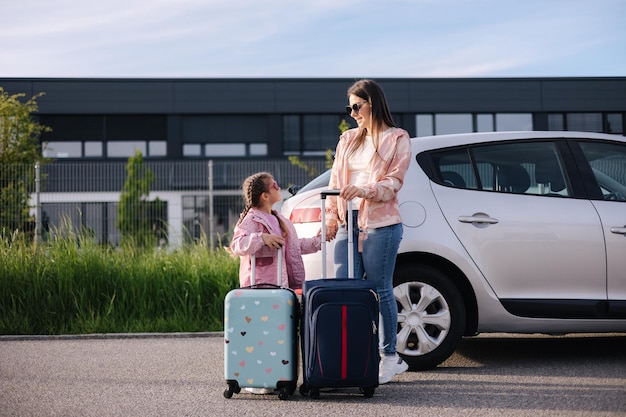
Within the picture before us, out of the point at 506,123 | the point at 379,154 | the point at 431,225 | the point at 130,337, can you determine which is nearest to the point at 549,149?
the point at 431,225

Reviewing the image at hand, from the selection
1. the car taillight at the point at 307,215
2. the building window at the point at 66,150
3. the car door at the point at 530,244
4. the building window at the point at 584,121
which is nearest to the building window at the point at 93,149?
the building window at the point at 66,150

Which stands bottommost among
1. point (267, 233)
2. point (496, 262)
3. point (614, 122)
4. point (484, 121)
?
point (496, 262)

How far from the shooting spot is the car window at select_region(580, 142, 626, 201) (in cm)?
614

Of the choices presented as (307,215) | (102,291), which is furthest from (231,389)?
(102,291)

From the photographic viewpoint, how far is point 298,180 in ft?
71.9

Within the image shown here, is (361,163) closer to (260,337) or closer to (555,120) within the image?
(260,337)

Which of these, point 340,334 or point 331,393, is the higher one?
point 340,334

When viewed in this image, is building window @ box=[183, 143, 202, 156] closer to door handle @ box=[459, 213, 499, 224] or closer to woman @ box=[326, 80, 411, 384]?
door handle @ box=[459, 213, 499, 224]

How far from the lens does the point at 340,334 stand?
16.0ft

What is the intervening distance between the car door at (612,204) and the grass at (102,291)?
4.53 metres

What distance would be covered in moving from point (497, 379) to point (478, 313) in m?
0.48

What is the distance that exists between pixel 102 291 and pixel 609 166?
5814 mm

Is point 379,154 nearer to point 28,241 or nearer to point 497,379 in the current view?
point 497,379

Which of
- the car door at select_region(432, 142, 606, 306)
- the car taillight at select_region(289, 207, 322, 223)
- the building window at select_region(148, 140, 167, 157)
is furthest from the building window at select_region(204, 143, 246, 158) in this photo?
the car door at select_region(432, 142, 606, 306)
